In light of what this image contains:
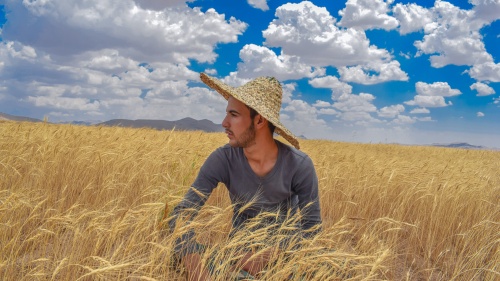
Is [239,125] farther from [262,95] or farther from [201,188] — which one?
[201,188]

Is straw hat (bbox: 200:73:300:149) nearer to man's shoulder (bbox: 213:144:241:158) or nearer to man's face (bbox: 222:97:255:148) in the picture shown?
man's face (bbox: 222:97:255:148)

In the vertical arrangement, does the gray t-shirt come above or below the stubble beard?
below

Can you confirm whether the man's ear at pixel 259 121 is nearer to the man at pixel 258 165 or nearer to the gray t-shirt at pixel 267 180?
the man at pixel 258 165

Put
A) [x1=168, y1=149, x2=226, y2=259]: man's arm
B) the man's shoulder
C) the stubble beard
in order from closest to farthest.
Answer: [x1=168, y1=149, x2=226, y2=259]: man's arm
the stubble beard
the man's shoulder

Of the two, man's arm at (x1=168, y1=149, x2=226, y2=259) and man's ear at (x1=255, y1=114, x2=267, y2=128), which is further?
man's ear at (x1=255, y1=114, x2=267, y2=128)

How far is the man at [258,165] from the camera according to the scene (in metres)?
2.06

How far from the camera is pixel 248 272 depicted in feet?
5.16

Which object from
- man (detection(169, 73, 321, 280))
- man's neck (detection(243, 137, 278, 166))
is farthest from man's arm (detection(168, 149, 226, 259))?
man's neck (detection(243, 137, 278, 166))

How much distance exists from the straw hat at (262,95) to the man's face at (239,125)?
7 centimetres

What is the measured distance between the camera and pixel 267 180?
211 cm

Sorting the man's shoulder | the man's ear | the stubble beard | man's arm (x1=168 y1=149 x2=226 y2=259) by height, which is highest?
the man's ear

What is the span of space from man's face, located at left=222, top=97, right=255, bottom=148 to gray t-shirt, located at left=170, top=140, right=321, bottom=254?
157mm

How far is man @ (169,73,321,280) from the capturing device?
6.76 ft

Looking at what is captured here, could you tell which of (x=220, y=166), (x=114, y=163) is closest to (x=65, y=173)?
(x=114, y=163)
